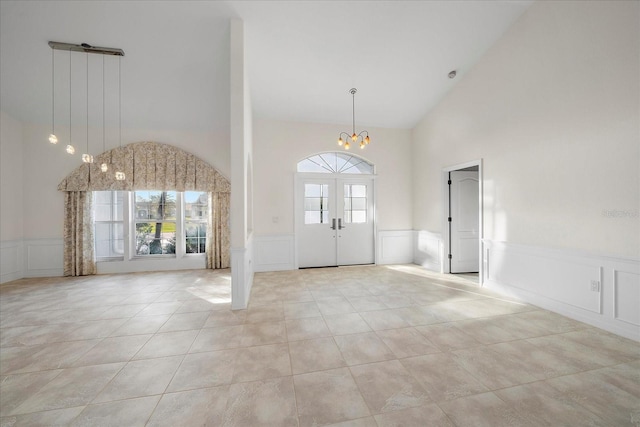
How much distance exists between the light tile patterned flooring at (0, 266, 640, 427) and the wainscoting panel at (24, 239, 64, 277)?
1.65m

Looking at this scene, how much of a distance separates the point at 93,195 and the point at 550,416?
7.83 m

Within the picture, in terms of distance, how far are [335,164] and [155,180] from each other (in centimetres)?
416

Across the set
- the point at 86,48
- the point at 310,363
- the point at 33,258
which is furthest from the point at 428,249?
the point at 33,258

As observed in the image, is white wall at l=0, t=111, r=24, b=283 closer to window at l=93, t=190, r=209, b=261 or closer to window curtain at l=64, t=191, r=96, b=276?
window curtain at l=64, t=191, r=96, b=276

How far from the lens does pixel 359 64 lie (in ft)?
13.8

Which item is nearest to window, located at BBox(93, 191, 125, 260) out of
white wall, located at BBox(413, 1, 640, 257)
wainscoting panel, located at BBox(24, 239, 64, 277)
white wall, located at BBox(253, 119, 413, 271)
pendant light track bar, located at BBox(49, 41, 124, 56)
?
wainscoting panel, located at BBox(24, 239, 64, 277)

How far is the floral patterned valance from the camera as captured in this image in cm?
529

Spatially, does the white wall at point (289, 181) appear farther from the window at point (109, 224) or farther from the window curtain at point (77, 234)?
the window curtain at point (77, 234)

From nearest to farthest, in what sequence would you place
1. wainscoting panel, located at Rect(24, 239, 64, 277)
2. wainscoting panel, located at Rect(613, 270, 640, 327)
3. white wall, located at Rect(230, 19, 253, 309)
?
wainscoting panel, located at Rect(613, 270, 640, 327) < white wall, located at Rect(230, 19, 253, 309) < wainscoting panel, located at Rect(24, 239, 64, 277)

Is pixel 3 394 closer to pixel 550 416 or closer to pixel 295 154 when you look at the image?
pixel 550 416

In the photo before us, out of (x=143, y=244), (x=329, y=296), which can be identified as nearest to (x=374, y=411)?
(x=329, y=296)

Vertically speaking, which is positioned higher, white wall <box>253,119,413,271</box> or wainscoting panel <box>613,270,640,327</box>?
white wall <box>253,119,413,271</box>

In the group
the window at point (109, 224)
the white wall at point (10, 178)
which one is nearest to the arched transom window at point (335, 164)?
the window at point (109, 224)

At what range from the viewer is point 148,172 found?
5.46 meters
